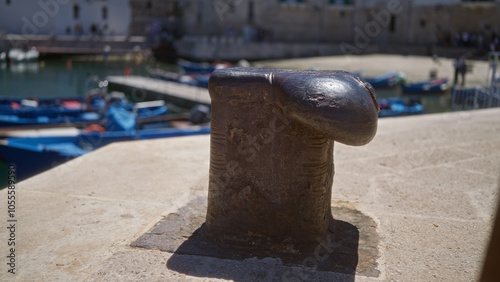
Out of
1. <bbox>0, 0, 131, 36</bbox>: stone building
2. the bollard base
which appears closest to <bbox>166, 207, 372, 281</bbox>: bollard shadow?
the bollard base

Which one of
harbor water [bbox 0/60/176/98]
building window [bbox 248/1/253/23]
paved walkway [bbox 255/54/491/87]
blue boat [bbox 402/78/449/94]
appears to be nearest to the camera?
blue boat [bbox 402/78/449/94]

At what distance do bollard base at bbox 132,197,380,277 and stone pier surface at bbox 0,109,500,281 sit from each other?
1cm

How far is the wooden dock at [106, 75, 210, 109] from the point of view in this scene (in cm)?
1859

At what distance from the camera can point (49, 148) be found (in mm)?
8898

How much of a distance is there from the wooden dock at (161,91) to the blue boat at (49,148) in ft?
26.3

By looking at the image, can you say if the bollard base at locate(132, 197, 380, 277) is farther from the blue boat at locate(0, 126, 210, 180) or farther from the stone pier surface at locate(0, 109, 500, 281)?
the blue boat at locate(0, 126, 210, 180)

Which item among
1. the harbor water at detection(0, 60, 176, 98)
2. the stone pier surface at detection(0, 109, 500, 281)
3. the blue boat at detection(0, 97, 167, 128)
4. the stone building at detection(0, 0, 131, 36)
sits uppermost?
the stone building at detection(0, 0, 131, 36)

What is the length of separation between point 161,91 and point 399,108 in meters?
9.62

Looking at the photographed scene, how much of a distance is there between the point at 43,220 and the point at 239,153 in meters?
1.41

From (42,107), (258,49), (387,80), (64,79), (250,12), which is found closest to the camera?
(42,107)

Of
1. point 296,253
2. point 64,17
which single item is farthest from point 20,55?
point 296,253

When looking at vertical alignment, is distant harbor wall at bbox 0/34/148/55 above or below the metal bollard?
below

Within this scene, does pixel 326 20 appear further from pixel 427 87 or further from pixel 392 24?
pixel 427 87

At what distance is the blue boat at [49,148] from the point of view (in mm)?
8828
